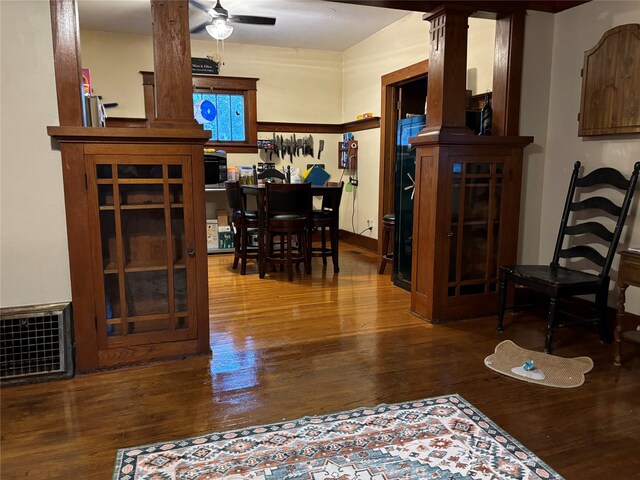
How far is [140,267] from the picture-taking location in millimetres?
2730

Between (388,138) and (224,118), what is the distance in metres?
2.41

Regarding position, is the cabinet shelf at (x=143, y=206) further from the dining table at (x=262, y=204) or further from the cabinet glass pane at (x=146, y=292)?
the dining table at (x=262, y=204)

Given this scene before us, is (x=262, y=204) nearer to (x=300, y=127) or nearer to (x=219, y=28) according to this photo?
(x=219, y=28)

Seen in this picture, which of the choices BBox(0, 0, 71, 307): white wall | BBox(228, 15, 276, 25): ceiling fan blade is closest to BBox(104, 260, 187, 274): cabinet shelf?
BBox(0, 0, 71, 307): white wall

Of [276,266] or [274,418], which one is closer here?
[274,418]

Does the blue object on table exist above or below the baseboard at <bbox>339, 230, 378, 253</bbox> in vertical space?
above

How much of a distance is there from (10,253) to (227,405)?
143 cm

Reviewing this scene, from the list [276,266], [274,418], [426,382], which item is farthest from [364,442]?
[276,266]

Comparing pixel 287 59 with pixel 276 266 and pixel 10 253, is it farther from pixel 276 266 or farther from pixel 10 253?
pixel 10 253

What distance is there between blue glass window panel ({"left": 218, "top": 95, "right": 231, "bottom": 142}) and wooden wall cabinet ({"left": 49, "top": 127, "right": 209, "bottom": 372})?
4107 millimetres

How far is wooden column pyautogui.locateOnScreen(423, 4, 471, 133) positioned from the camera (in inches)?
129

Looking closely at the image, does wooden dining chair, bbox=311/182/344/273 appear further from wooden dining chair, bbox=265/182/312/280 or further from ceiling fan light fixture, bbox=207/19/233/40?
ceiling fan light fixture, bbox=207/19/233/40

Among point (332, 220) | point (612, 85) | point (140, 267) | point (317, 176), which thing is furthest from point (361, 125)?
point (140, 267)

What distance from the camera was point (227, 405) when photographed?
232 centimetres
